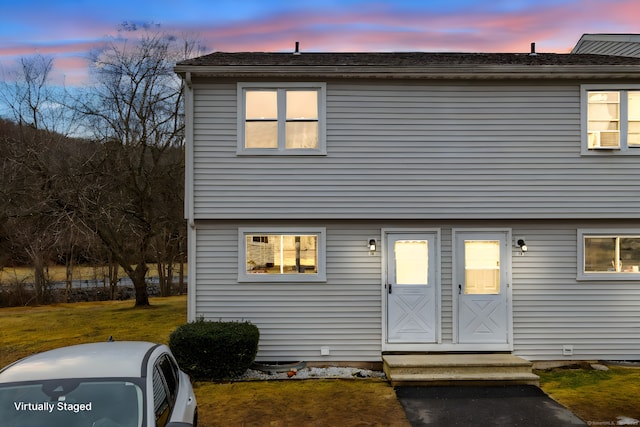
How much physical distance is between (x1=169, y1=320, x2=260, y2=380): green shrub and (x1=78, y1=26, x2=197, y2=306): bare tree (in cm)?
1010

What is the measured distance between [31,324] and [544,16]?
20.4 meters

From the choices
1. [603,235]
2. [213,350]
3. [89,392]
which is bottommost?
[213,350]

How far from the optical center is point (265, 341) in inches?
365

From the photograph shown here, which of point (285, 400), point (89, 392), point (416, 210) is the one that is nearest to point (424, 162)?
point (416, 210)

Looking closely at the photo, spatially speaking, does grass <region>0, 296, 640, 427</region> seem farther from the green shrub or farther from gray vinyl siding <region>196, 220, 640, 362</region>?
gray vinyl siding <region>196, 220, 640, 362</region>

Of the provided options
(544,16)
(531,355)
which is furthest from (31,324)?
(544,16)

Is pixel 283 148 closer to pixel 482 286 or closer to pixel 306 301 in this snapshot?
pixel 306 301

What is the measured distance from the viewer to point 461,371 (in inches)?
325

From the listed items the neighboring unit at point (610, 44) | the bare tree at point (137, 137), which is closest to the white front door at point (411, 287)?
the neighboring unit at point (610, 44)

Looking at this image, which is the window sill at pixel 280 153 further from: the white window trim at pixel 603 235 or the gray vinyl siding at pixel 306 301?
the white window trim at pixel 603 235

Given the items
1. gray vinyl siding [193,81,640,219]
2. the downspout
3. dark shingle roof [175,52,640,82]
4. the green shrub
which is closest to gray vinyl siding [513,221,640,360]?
gray vinyl siding [193,81,640,219]

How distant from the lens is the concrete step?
8.07 metres

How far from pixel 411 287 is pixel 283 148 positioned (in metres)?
3.66

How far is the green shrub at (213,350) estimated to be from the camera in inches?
325
